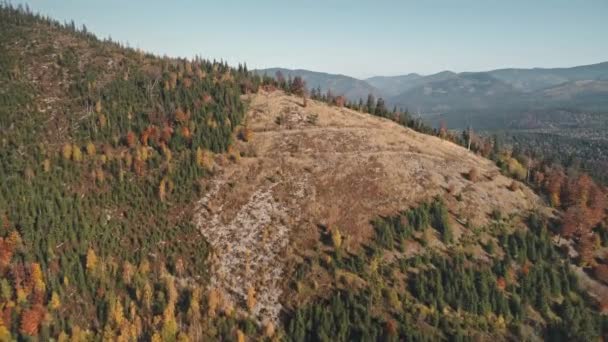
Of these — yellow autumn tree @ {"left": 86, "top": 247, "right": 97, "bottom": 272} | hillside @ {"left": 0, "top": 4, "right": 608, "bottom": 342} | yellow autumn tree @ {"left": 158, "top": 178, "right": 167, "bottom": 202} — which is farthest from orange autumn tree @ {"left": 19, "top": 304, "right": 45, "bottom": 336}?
yellow autumn tree @ {"left": 158, "top": 178, "right": 167, "bottom": 202}

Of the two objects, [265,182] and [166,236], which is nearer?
[166,236]

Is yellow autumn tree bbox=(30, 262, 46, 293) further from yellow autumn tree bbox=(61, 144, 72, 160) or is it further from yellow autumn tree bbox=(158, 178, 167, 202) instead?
yellow autumn tree bbox=(61, 144, 72, 160)

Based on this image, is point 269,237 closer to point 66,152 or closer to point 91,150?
point 91,150

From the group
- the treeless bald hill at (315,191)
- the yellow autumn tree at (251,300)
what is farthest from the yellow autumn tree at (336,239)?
the yellow autumn tree at (251,300)

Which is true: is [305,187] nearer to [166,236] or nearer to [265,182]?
[265,182]

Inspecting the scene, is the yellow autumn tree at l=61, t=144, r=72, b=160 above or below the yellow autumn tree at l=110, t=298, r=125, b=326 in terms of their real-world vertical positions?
above

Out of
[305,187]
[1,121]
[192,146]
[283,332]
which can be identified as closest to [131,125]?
[192,146]

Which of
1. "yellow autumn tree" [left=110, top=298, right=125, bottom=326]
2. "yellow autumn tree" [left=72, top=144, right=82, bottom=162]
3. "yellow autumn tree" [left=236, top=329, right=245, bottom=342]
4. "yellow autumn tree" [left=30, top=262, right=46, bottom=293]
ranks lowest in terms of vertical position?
"yellow autumn tree" [left=236, top=329, right=245, bottom=342]
